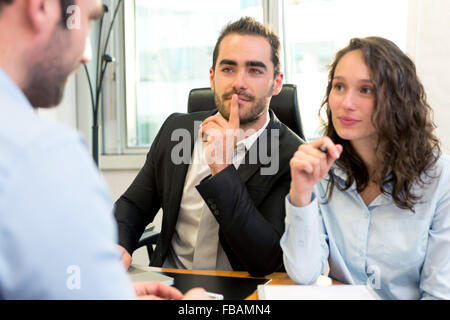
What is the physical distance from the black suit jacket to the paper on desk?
0.19m

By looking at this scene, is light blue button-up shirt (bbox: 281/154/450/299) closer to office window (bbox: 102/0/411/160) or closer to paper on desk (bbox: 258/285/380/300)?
paper on desk (bbox: 258/285/380/300)

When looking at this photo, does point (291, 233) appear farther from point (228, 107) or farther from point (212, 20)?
point (212, 20)

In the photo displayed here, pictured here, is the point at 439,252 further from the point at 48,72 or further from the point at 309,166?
the point at 48,72

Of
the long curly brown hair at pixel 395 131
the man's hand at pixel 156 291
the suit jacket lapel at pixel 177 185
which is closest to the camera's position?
the man's hand at pixel 156 291

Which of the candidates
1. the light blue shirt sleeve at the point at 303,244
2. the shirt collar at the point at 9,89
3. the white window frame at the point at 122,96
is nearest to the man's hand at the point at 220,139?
the light blue shirt sleeve at the point at 303,244

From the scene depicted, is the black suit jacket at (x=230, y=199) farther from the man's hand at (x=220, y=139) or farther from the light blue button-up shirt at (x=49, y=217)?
the light blue button-up shirt at (x=49, y=217)

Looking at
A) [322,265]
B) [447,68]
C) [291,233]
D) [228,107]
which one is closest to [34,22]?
[291,233]

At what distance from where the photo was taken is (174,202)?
1.49 m

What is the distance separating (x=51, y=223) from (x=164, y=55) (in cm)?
256

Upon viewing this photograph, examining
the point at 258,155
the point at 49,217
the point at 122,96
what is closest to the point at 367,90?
the point at 258,155

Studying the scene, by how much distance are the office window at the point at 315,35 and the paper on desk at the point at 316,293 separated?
5.60 feet

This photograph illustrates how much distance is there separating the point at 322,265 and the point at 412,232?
252 millimetres

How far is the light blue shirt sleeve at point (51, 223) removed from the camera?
416mm
